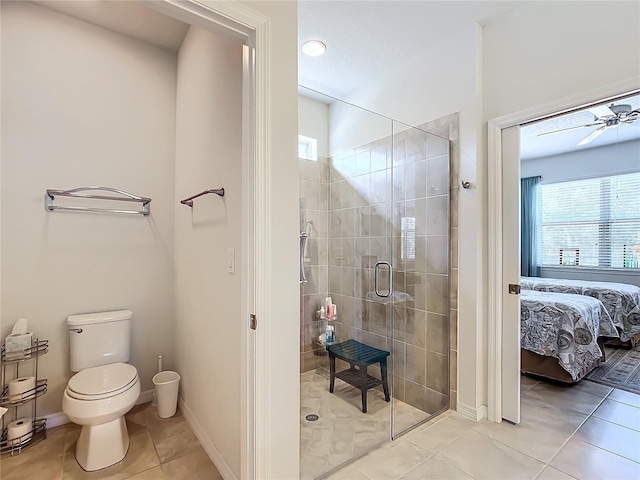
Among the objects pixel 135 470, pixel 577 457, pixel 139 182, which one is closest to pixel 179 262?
pixel 139 182

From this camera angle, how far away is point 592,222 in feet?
16.4

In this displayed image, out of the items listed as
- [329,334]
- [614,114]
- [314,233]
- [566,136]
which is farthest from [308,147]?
Result: [566,136]

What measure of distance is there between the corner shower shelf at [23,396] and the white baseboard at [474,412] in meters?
2.78

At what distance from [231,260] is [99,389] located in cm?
106

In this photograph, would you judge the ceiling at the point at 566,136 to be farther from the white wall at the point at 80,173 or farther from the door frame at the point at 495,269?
the white wall at the point at 80,173

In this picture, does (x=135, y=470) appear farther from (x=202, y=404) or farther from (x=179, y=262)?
(x=179, y=262)

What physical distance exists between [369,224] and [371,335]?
0.87 m

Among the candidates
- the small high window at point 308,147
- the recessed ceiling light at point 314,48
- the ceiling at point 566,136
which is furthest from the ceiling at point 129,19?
the ceiling at point 566,136

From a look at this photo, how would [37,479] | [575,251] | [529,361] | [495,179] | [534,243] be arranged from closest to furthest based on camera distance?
[37,479] < [495,179] < [529,361] < [575,251] < [534,243]

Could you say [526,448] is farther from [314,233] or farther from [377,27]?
[377,27]

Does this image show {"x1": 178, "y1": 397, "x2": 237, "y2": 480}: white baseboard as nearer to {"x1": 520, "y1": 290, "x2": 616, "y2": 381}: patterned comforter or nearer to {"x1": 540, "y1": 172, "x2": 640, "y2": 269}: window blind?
{"x1": 520, "y1": 290, "x2": 616, "y2": 381}: patterned comforter

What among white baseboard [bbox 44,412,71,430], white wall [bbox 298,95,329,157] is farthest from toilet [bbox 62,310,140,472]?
white wall [bbox 298,95,329,157]

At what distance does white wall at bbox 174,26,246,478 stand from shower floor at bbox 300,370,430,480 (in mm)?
456

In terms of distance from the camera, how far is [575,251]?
5195 mm
